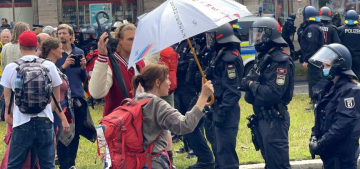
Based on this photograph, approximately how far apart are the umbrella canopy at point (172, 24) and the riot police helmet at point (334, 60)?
47.9 inches

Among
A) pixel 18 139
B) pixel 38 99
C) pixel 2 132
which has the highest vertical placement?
pixel 38 99

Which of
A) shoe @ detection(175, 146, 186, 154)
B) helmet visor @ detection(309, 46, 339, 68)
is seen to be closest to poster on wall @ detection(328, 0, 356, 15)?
shoe @ detection(175, 146, 186, 154)

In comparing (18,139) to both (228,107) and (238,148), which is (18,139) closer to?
(228,107)

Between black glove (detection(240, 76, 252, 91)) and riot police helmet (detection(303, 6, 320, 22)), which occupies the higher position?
riot police helmet (detection(303, 6, 320, 22))

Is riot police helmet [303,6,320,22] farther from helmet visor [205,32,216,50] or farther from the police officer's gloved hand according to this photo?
the police officer's gloved hand

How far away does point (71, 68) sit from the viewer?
322 inches

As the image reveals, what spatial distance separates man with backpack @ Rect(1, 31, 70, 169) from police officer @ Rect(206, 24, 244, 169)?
6.11ft

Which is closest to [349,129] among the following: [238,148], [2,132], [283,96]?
[283,96]

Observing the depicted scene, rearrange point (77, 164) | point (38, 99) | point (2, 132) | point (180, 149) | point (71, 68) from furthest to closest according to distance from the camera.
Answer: point (2, 132) → point (180, 149) → point (77, 164) → point (71, 68) → point (38, 99)

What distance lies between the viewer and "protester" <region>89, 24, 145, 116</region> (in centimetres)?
543

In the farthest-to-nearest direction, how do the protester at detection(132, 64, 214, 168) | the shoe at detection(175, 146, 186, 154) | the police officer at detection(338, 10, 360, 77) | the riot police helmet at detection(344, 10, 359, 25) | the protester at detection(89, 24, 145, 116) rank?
the police officer at detection(338, 10, 360, 77), the riot police helmet at detection(344, 10, 359, 25), the shoe at detection(175, 146, 186, 154), the protester at detection(89, 24, 145, 116), the protester at detection(132, 64, 214, 168)

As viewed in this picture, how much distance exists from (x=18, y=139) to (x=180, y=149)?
3.48m

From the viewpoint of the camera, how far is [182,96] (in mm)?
8820

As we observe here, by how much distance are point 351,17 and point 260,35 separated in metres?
7.10
